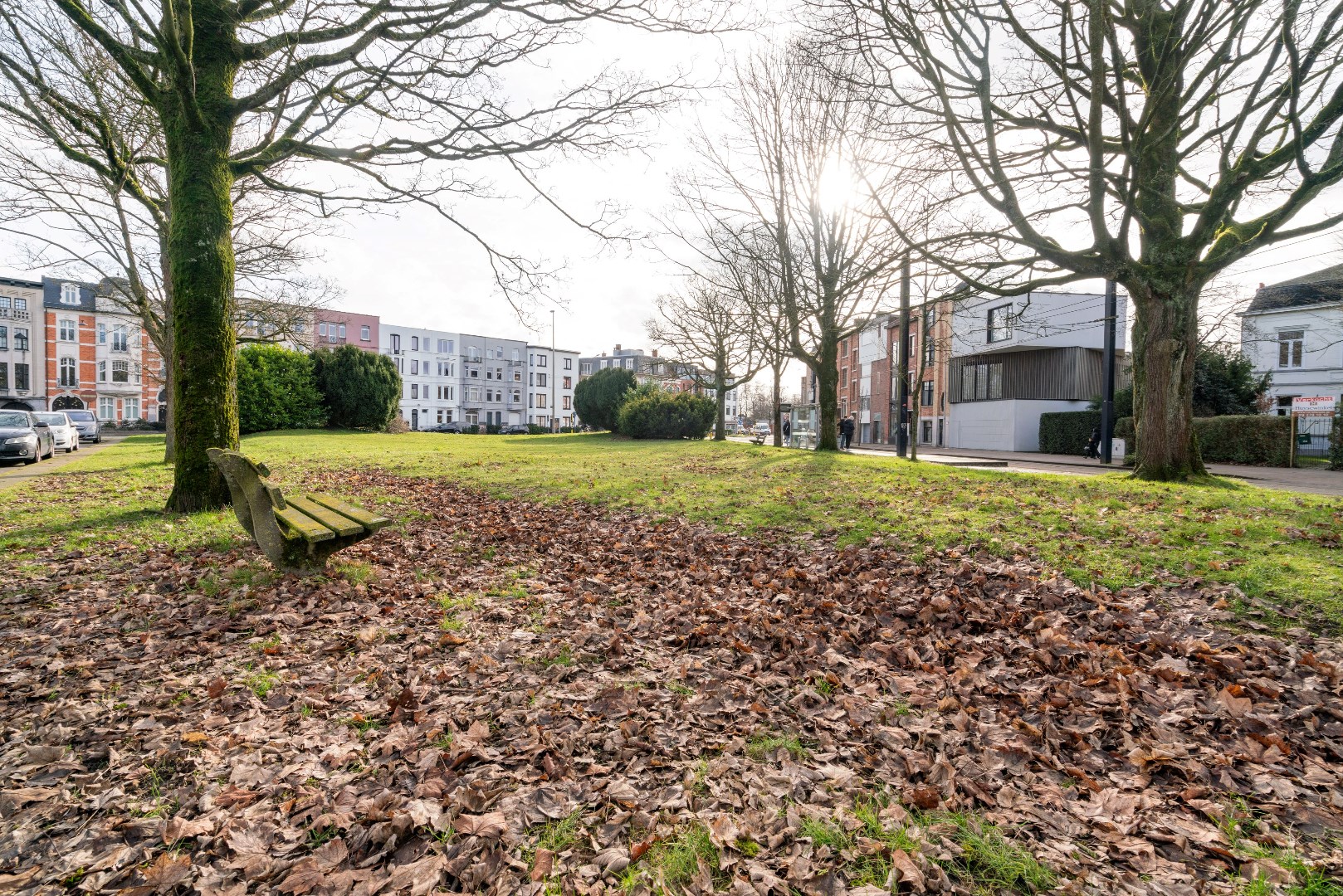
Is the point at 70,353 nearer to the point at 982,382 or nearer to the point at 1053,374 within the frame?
the point at 982,382

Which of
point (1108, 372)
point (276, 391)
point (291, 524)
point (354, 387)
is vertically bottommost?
point (291, 524)

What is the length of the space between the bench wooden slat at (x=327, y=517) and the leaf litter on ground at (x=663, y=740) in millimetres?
549

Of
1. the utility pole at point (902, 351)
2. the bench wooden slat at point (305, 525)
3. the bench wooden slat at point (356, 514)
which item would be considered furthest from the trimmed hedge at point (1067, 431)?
the bench wooden slat at point (305, 525)

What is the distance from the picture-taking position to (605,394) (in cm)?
4100

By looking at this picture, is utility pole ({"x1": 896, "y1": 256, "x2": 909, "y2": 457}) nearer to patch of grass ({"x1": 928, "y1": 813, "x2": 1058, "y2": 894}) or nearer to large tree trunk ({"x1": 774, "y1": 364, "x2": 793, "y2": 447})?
large tree trunk ({"x1": 774, "y1": 364, "x2": 793, "y2": 447})

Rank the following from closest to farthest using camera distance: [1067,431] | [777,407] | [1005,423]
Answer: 1. [1067,431]
2. [777,407]
3. [1005,423]

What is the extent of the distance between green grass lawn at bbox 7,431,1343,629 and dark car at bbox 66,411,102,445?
77.2 feet

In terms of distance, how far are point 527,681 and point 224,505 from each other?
6536 mm

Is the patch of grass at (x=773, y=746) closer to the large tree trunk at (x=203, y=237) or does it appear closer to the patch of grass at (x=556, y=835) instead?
the patch of grass at (x=556, y=835)

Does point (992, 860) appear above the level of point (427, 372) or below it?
below

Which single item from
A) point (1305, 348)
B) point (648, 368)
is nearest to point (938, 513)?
point (1305, 348)

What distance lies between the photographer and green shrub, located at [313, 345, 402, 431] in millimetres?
37844

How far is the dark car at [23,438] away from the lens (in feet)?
58.7

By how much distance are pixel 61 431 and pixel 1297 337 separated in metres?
57.1
